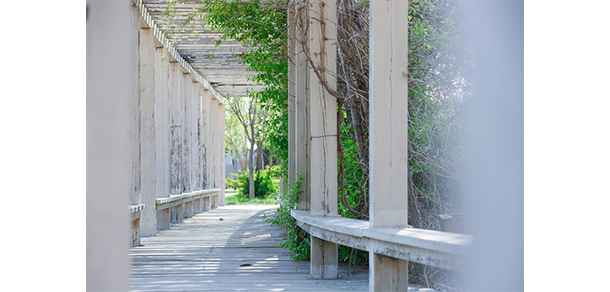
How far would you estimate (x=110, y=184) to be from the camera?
160 cm

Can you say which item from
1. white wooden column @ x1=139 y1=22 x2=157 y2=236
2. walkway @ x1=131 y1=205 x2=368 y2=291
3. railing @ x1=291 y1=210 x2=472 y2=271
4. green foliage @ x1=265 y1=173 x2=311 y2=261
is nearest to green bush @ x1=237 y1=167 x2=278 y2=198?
walkway @ x1=131 y1=205 x2=368 y2=291

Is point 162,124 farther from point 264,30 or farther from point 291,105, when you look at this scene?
point 291,105

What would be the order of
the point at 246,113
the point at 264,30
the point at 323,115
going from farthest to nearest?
the point at 246,113 < the point at 264,30 < the point at 323,115

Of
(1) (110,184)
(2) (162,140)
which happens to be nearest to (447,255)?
(1) (110,184)

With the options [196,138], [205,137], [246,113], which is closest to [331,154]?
[196,138]

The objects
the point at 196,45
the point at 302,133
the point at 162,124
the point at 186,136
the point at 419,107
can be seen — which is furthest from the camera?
the point at 186,136

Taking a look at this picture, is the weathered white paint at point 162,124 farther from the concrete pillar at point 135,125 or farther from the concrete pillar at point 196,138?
the concrete pillar at point 196,138

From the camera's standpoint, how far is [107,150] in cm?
160

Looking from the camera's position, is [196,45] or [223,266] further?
[196,45]

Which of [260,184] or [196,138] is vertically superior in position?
[196,138]

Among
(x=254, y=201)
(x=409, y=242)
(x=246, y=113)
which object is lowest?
(x=254, y=201)

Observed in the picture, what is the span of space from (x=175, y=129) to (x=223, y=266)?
5.01m

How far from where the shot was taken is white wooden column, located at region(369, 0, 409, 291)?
236 centimetres

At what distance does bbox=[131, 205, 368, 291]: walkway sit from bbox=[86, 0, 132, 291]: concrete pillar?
1.87 meters
